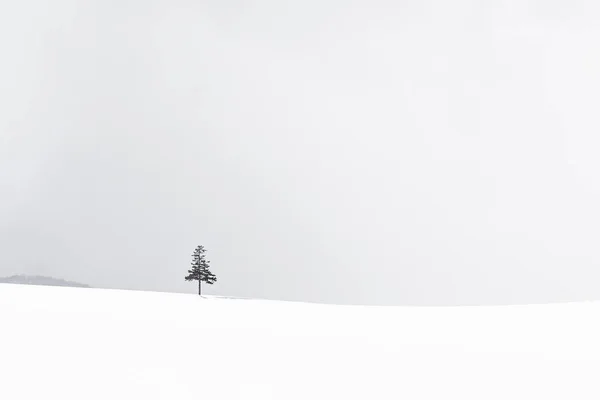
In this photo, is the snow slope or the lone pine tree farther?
the lone pine tree

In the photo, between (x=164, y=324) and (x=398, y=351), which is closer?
(x=398, y=351)

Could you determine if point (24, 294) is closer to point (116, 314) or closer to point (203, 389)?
point (116, 314)

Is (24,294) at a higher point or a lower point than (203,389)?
higher

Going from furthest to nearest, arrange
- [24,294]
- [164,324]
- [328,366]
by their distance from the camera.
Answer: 1. [24,294]
2. [164,324]
3. [328,366]

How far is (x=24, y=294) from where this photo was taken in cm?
→ 3044

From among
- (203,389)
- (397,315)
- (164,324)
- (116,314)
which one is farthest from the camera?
(397,315)

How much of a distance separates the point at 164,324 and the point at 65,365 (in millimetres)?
6902

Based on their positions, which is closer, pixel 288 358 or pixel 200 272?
pixel 288 358

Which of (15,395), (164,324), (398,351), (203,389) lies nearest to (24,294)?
(164,324)

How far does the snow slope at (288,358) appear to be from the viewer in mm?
11742

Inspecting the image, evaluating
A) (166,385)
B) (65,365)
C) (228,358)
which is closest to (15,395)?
(65,365)

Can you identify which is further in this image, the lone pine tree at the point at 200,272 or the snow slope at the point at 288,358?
the lone pine tree at the point at 200,272

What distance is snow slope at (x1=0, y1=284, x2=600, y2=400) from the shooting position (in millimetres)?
11742

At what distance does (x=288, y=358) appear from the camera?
48.5 ft
